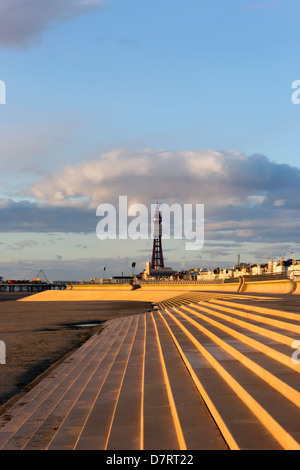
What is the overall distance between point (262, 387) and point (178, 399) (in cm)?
146

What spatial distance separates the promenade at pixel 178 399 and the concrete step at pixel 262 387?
0.02 meters

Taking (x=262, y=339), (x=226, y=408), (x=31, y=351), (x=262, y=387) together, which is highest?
(x=262, y=339)

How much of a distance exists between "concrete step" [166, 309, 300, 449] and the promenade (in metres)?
0.02

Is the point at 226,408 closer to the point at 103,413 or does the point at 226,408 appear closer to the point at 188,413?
the point at 188,413

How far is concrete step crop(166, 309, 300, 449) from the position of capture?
6457 millimetres

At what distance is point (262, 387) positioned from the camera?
27.3 ft

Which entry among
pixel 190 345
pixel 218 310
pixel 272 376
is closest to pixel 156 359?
pixel 190 345

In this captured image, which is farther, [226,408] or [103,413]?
[103,413]

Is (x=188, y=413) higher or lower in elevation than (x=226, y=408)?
lower
